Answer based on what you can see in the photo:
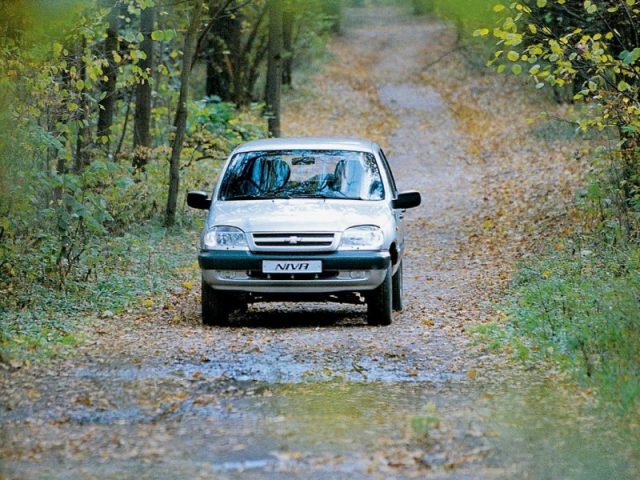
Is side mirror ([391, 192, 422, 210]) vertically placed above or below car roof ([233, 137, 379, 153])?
below

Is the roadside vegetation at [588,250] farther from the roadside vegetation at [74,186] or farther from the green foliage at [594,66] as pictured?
the roadside vegetation at [74,186]

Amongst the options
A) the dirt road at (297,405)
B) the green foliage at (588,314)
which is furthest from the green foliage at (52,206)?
the green foliage at (588,314)

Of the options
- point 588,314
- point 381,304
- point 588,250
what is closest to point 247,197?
point 381,304

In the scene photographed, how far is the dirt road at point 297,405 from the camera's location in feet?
20.1

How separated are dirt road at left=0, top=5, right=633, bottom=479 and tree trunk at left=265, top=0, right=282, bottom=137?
12.3 m

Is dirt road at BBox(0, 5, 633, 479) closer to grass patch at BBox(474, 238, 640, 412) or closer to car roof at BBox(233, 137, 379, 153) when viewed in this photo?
grass patch at BBox(474, 238, 640, 412)

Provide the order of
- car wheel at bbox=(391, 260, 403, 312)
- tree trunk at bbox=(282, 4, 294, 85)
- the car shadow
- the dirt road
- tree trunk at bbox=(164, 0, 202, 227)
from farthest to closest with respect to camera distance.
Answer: tree trunk at bbox=(282, 4, 294, 85) < tree trunk at bbox=(164, 0, 202, 227) < car wheel at bbox=(391, 260, 403, 312) < the car shadow < the dirt road

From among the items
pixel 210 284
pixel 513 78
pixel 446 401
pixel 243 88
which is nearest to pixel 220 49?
pixel 243 88

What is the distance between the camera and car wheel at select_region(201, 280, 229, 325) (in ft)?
35.5

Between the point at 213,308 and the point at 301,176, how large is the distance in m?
1.71

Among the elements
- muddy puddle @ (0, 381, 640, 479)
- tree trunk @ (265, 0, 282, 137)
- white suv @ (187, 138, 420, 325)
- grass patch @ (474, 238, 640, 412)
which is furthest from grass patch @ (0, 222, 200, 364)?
tree trunk @ (265, 0, 282, 137)

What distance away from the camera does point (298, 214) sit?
10.7 meters

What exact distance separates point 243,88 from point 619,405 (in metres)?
26.7

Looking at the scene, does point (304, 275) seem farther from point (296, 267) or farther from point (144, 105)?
point (144, 105)
